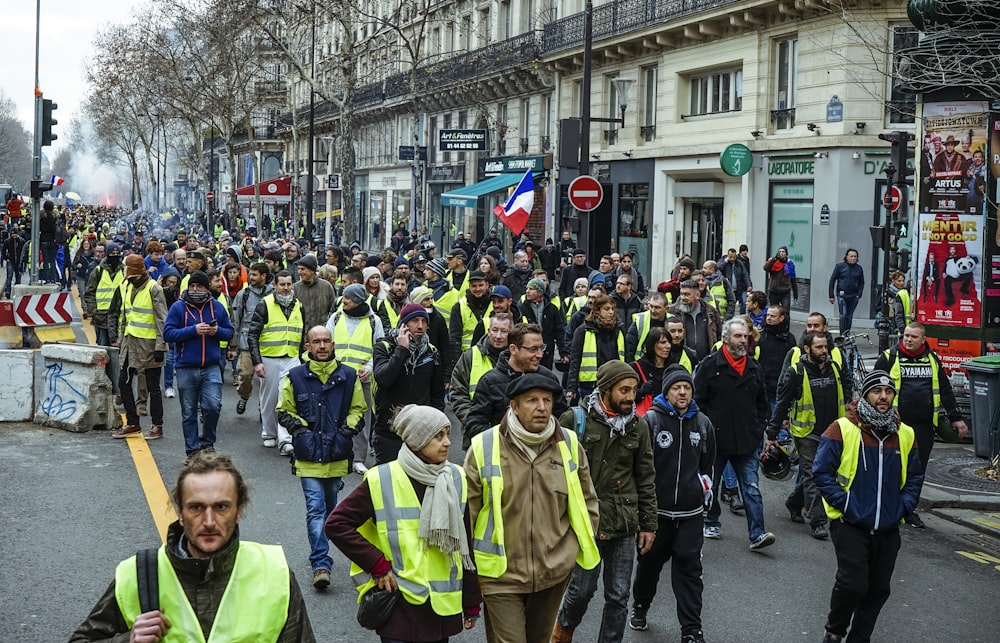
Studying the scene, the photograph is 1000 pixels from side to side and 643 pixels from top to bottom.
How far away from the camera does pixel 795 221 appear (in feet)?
89.2

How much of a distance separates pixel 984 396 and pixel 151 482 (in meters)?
7.34

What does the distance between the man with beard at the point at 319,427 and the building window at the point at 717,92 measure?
23.1 metres

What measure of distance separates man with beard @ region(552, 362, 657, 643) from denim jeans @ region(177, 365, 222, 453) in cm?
510

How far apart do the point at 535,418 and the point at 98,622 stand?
2.26 metres

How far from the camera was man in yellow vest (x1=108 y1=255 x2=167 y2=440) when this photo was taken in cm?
1163

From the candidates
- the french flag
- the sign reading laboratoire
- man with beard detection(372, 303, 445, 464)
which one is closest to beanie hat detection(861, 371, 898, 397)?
man with beard detection(372, 303, 445, 464)

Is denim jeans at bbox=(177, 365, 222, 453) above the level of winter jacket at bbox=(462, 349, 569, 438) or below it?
below

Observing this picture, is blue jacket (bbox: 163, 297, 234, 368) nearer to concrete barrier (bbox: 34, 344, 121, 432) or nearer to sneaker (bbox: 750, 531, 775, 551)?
concrete barrier (bbox: 34, 344, 121, 432)

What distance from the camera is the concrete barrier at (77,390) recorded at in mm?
12273

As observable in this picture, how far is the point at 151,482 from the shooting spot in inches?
391

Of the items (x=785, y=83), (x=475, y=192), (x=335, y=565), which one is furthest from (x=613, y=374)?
(x=475, y=192)

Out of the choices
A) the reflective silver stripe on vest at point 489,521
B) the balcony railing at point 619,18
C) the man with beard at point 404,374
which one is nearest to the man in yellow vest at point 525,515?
the reflective silver stripe on vest at point 489,521

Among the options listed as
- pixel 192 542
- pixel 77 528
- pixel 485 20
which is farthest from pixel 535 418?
pixel 485 20

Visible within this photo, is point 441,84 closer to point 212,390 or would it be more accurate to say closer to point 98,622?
point 212,390
